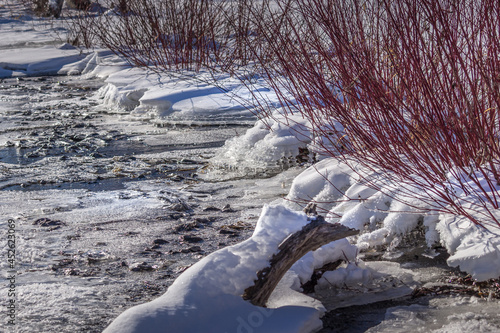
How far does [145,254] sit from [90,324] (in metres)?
0.71

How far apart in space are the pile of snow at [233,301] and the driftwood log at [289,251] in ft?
0.09

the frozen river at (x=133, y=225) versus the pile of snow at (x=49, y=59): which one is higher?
the pile of snow at (x=49, y=59)

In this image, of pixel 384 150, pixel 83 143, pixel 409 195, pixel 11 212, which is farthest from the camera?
pixel 83 143

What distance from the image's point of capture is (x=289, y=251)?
7.29 feet

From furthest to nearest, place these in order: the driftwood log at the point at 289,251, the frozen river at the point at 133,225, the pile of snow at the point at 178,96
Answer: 1. the pile of snow at the point at 178,96
2. the frozen river at the point at 133,225
3. the driftwood log at the point at 289,251

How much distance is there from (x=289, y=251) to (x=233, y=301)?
12.2 inches

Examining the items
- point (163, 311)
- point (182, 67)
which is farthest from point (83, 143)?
point (163, 311)

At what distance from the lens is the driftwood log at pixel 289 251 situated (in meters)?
2.14

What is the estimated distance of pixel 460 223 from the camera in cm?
257

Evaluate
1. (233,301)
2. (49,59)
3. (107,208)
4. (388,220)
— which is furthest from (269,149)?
(49,59)

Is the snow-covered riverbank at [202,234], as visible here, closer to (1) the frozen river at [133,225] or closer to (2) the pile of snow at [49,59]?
(1) the frozen river at [133,225]

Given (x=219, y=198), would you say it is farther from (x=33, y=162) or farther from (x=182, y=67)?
(x=182, y=67)

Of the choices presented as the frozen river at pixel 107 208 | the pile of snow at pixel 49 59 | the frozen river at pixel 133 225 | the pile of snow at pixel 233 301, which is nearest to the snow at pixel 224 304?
the pile of snow at pixel 233 301

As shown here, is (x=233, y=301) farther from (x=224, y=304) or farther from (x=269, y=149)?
(x=269, y=149)
